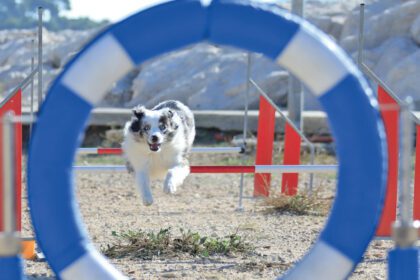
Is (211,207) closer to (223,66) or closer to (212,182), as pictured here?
(212,182)

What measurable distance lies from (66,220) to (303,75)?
4.96 feet

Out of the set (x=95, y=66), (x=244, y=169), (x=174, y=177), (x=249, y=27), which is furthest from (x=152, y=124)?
(x=249, y=27)

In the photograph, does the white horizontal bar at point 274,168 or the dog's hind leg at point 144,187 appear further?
the white horizontal bar at point 274,168

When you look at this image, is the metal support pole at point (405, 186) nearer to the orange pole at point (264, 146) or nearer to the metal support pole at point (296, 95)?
the orange pole at point (264, 146)

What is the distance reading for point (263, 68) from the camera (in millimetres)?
24781

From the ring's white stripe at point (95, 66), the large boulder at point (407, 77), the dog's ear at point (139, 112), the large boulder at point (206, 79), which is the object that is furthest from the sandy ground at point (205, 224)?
the large boulder at point (206, 79)

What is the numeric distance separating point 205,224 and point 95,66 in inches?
183

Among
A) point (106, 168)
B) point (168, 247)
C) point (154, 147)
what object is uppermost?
point (154, 147)

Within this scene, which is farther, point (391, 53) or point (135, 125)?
point (391, 53)

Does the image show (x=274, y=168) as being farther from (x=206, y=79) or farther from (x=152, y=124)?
(x=206, y=79)

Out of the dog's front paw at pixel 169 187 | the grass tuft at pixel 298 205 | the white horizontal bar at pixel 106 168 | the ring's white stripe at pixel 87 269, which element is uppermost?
the white horizontal bar at pixel 106 168

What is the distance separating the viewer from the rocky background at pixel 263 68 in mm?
23125

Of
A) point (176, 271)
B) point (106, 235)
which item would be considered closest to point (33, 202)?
point (176, 271)

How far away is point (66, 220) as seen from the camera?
4.83 metres
